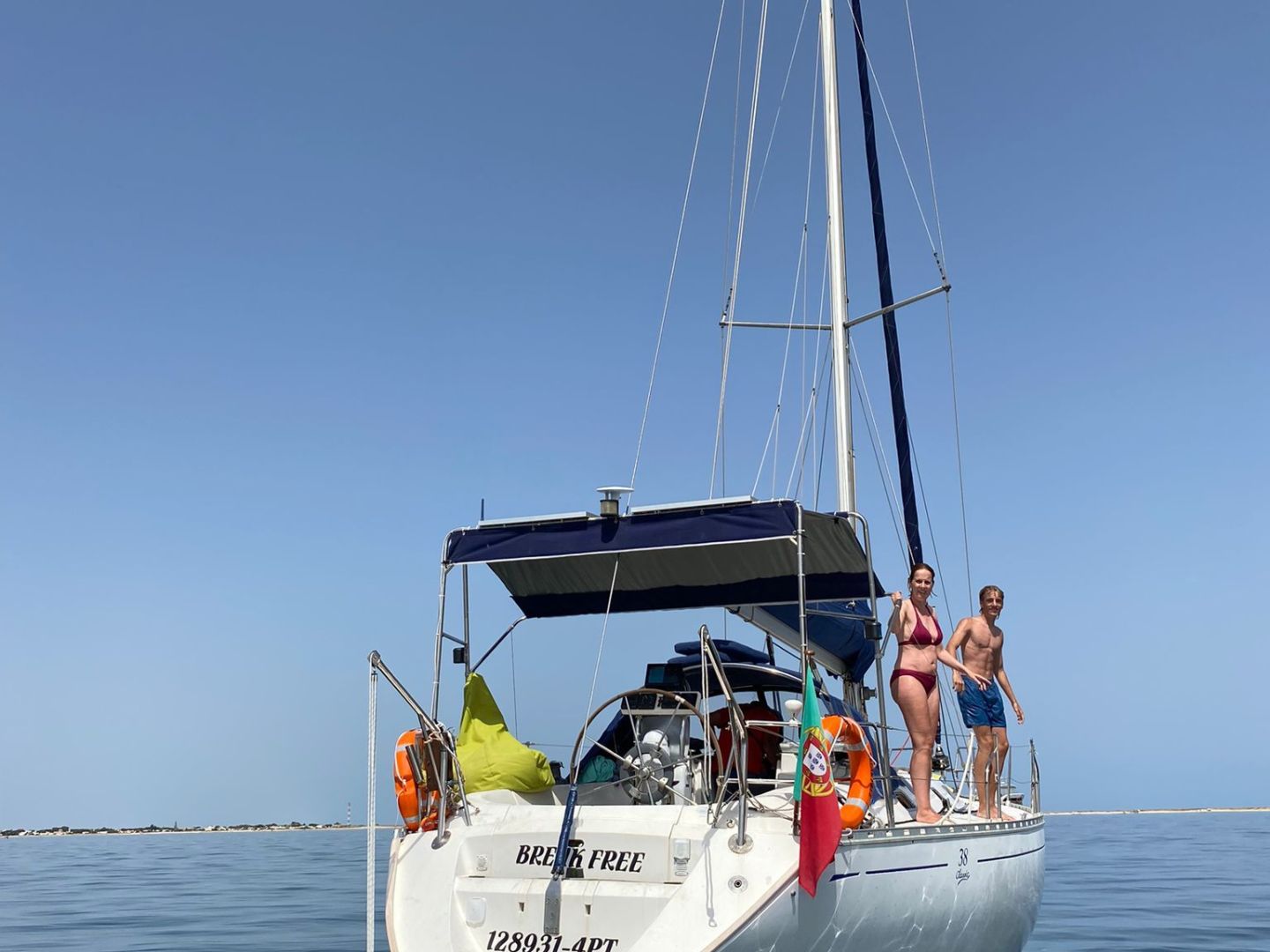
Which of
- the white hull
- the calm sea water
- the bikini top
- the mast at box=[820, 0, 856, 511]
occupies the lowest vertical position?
the calm sea water

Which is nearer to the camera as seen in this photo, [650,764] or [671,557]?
[650,764]

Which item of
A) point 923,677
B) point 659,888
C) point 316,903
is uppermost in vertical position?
point 923,677

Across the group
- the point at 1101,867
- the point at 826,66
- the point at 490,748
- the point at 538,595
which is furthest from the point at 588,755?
the point at 1101,867

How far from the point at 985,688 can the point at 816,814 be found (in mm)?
3507

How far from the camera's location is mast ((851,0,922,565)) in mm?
13680

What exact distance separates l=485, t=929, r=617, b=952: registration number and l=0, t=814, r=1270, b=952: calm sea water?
5.69 metres

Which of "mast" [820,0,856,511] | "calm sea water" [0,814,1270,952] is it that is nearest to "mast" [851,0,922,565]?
"mast" [820,0,856,511]

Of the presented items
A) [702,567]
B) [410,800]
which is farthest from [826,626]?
[410,800]

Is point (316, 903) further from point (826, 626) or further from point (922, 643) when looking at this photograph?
point (922, 643)

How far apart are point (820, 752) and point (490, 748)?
268cm

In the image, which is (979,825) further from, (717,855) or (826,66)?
(826,66)

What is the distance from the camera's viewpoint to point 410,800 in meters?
7.53

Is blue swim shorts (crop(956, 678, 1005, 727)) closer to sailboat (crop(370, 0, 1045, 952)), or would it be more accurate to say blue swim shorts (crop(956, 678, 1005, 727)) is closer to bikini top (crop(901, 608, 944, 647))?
sailboat (crop(370, 0, 1045, 952))

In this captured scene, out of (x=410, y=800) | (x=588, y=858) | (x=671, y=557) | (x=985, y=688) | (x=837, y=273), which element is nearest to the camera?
(x=588, y=858)
